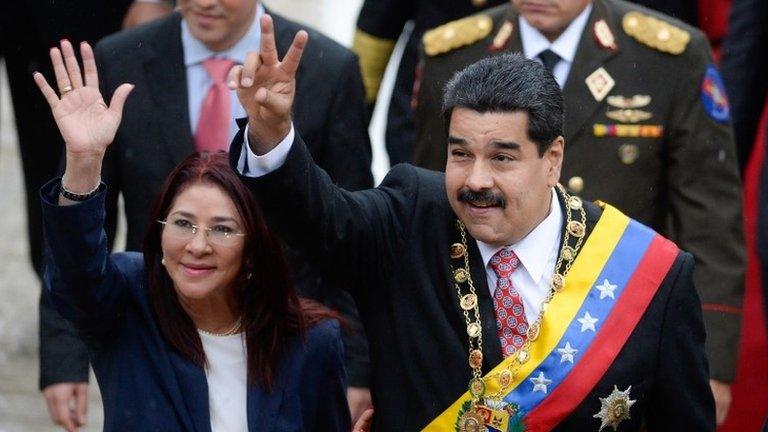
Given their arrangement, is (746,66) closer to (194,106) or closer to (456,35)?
(456,35)

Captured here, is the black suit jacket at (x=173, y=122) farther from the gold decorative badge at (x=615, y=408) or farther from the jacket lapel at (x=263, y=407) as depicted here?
the gold decorative badge at (x=615, y=408)

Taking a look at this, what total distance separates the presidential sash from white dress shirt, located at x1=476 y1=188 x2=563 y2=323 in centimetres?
4

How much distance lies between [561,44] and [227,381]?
1.59 metres

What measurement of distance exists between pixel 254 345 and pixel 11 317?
3475mm

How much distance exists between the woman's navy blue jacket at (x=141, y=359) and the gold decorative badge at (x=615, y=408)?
0.70 meters

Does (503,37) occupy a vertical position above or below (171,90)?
above

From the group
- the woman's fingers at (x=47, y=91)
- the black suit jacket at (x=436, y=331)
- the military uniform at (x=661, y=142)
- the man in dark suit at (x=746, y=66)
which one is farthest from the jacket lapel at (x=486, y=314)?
the man in dark suit at (x=746, y=66)

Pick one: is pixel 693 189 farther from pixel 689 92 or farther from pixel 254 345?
pixel 254 345

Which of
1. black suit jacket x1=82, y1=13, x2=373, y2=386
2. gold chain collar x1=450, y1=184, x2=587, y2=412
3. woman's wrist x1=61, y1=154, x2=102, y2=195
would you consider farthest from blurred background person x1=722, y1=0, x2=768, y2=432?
woman's wrist x1=61, y1=154, x2=102, y2=195

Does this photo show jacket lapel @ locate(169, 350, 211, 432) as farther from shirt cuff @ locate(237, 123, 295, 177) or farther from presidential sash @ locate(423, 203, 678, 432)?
shirt cuff @ locate(237, 123, 295, 177)

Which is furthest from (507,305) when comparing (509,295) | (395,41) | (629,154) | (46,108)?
(46,108)

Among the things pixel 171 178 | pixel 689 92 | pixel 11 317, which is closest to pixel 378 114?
pixel 11 317

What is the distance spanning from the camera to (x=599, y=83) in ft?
19.7

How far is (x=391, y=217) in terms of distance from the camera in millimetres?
4828
